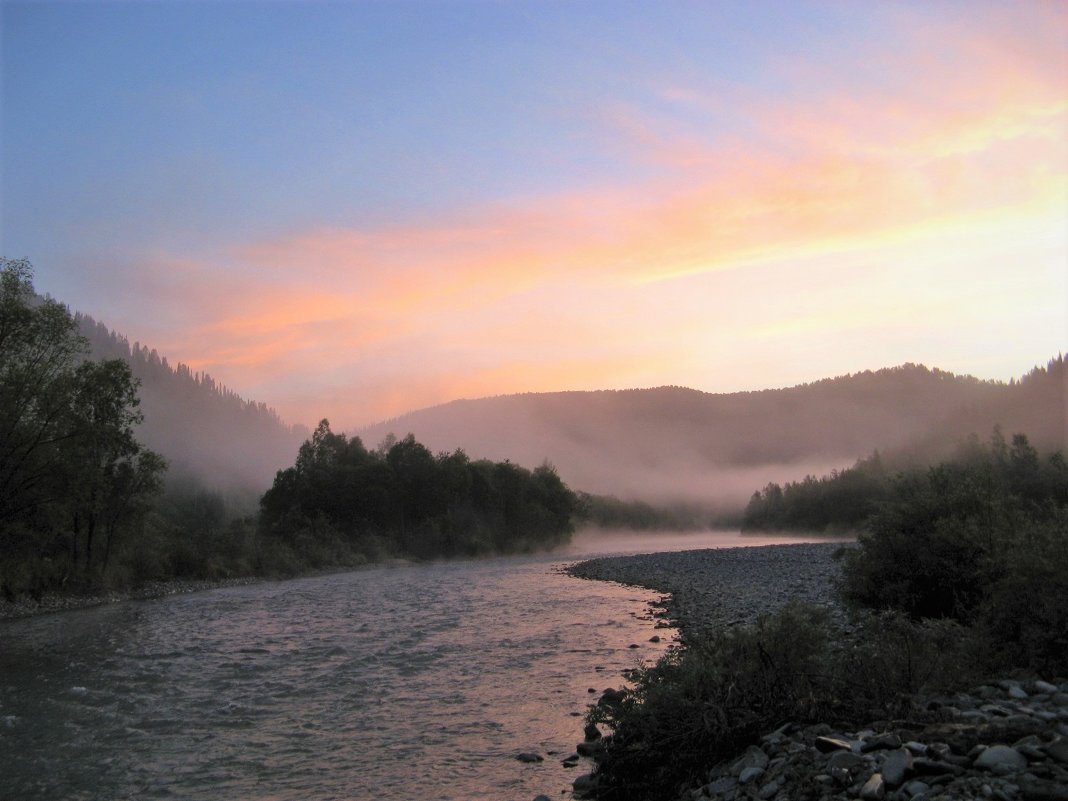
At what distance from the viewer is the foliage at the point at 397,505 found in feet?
267

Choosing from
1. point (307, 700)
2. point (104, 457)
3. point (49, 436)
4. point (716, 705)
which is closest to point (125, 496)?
point (104, 457)

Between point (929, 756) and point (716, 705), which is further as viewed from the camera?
point (716, 705)

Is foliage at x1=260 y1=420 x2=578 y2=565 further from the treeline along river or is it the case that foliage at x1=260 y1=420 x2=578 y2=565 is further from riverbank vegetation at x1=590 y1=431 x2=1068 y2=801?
riverbank vegetation at x1=590 y1=431 x2=1068 y2=801

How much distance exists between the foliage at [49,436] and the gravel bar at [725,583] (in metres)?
31.1

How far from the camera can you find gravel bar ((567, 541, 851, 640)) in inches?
984

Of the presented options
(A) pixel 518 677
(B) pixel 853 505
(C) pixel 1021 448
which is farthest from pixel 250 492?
(A) pixel 518 677

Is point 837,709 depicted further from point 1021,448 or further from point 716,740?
point 1021,448

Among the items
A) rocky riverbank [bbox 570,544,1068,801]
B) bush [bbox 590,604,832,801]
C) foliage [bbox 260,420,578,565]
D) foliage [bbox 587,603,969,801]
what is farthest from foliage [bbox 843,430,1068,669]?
foliage [bbox 260,420,578,565]

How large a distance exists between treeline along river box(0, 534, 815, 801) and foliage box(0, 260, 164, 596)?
6731mm

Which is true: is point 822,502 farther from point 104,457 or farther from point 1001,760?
point 1001,760

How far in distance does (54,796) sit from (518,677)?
10.2 metres

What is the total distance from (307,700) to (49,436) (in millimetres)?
27938

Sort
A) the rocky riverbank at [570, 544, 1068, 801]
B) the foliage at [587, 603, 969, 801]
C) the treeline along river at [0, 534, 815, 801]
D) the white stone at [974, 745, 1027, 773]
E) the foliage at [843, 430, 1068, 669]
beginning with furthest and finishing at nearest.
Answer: the treeline along river at [0, 534, 815, 801] → the foliage at [843, 430, 1068, 669] → the foliage at [587, 603, 969, 801] → the white stone at [974, 745, 1027, 773] → the rocky riverbank at [570, 544, 1068, 801]

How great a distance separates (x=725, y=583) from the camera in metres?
38.1
